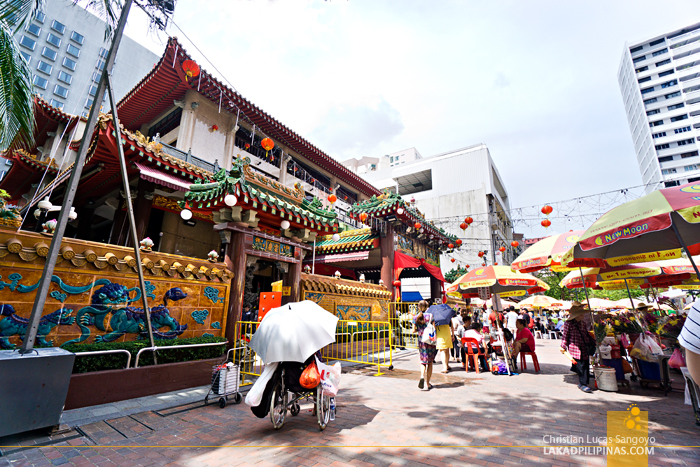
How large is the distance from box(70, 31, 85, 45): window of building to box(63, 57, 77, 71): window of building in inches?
122

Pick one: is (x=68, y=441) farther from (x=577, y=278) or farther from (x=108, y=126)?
(x=577, y=278)

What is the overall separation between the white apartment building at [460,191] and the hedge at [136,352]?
1016 inches

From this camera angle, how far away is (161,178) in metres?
8.87

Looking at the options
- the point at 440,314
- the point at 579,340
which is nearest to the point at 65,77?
the point at 440,314

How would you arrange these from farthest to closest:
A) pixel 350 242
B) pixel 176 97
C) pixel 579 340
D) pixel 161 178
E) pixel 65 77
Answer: pixel 65 77 < pixel 350 242 < pixel 176 97 < pixel 161 178 < pixel 579 340

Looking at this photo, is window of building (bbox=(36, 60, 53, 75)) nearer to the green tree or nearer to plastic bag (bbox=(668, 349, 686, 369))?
the green tree

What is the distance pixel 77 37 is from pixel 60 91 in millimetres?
8697

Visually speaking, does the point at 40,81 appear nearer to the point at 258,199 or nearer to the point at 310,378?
the point at 258,199

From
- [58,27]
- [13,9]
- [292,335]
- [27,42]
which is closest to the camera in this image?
[292,335]

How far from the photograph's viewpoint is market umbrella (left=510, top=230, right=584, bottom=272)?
7234 millimetres

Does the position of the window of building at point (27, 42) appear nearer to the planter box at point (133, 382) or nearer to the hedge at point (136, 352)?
the hedge at point (136, 352)

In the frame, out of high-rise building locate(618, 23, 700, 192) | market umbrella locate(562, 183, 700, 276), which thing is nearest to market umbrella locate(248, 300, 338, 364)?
market umbrella locate(562, 183, 700, 276)

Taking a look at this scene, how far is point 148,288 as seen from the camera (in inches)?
229

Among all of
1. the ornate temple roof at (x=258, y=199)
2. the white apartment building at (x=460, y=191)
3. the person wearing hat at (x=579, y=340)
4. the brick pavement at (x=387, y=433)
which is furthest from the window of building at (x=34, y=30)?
the person wearing hat at (x=579, y=340)
